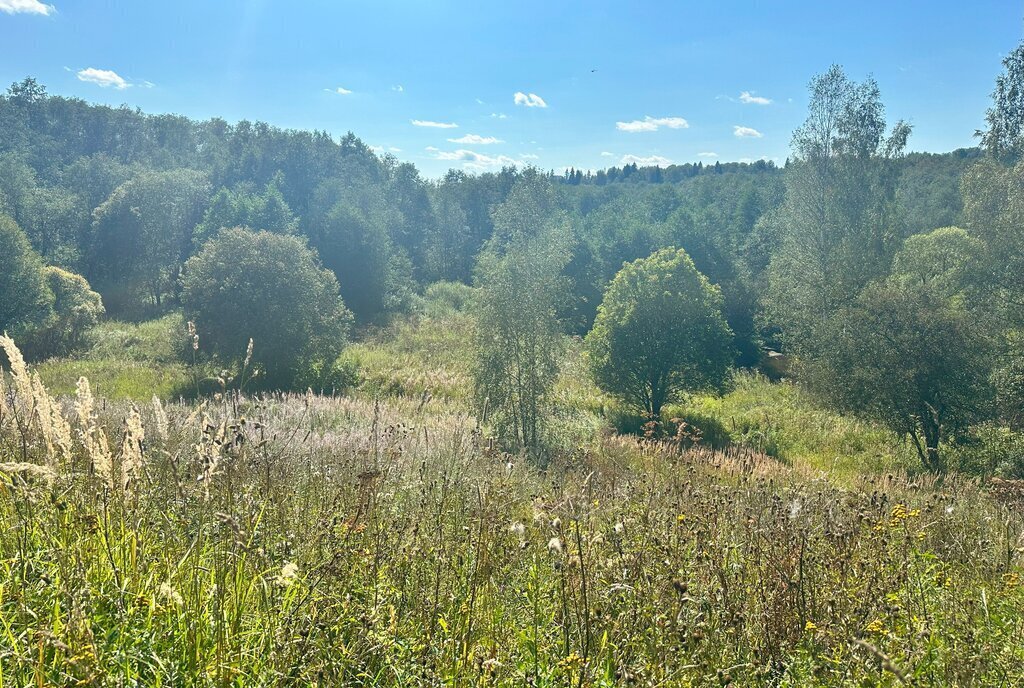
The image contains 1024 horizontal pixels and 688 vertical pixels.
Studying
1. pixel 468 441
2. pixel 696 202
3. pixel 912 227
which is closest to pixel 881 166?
pixel 912 227

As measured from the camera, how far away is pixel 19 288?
82.0 feet

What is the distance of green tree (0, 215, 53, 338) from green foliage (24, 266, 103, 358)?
2.88ft

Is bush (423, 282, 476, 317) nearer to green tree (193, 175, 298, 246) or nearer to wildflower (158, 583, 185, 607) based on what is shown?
green tree (193, 175, 298, 246)

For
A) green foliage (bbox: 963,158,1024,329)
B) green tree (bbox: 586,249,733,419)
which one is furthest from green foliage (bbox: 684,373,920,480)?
green foliage (bbox: 963,158,1024,329)

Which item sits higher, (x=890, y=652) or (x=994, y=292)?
(x=994, y=292)

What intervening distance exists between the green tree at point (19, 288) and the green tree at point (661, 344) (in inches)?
960

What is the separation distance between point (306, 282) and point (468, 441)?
660 inches

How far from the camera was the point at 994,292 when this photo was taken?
17.7m

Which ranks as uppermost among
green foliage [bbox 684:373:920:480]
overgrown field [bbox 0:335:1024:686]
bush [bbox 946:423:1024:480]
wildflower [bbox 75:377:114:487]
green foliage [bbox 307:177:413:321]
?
green foliage [bbox 307:177:413:321]

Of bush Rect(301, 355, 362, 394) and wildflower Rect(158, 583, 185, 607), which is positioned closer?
wildflower Rect(158, 583, 185, 607)

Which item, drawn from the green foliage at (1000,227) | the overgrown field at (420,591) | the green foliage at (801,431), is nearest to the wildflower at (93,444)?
the overgrown field at (420,591)

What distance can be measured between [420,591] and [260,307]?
19.3 meters

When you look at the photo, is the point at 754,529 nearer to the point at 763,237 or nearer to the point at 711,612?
the point at 711,612

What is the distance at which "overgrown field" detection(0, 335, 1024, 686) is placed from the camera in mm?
2305
